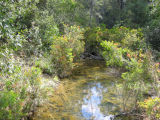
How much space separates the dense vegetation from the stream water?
2.58 ft

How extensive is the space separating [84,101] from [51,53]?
434cm

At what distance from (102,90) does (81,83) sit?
1.40m

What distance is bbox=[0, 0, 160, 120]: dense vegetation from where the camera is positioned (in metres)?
4.32

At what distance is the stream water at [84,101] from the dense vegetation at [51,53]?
786 mm

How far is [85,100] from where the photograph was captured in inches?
281

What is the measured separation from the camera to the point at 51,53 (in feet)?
33.8

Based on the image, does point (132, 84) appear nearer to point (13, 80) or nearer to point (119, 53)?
point (119, 53)

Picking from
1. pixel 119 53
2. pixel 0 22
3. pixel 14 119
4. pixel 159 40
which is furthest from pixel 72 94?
pixel 159 40

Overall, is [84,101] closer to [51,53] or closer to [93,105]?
[93,105]

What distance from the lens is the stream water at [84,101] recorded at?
5.82m

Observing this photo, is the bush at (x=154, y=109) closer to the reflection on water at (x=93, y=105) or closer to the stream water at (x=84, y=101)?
the stream water at (x=84, y=101)

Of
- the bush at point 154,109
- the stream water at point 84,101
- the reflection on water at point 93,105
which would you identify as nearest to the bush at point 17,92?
the stream water at point 84,101

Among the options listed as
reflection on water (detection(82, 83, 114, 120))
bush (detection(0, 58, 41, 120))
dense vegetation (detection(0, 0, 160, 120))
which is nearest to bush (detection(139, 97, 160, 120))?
dense vegetation (detection(0, 0, 160, 120))

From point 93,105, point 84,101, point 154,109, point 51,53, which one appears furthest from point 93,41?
point 154,109
